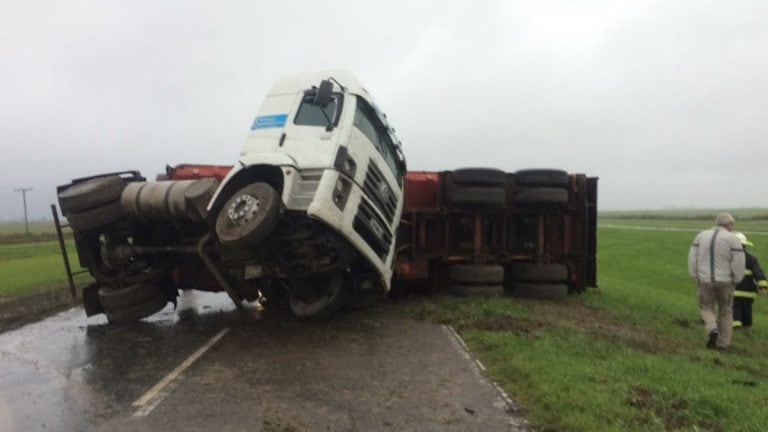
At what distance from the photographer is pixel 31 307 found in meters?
11.2

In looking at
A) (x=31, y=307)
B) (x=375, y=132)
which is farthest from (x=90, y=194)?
(x=31, y=307)

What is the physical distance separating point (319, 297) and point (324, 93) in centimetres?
262

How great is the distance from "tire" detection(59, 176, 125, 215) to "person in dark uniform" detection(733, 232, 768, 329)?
916 centimetres

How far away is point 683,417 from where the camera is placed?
488cm

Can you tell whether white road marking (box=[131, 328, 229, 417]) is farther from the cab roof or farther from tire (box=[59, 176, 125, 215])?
the cab roof

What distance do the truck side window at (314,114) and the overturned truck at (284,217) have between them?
2cm

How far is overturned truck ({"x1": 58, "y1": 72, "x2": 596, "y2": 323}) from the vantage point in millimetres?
7469

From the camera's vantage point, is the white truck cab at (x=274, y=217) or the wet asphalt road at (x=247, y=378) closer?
the wet asphalt road at (x=247, y=378)

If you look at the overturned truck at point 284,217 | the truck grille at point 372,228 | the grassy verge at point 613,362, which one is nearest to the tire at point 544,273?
the grassy verge at point 613,362

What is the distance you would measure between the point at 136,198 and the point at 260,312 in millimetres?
2709

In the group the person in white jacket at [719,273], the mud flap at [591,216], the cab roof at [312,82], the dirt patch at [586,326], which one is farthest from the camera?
the mud flap at [591,216]

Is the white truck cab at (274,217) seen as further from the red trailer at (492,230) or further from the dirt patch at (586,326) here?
the red trailer at (492,230)

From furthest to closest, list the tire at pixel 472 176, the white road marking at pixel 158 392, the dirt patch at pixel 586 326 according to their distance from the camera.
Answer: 1. the tire at pixel 472 176
2. the dirt patch at pixel 586 326
3. the white road marking at pixel 158 392

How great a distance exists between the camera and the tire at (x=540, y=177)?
38.0 ft
